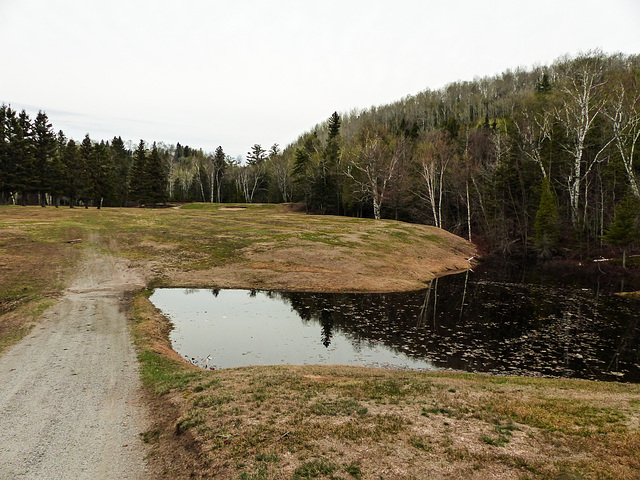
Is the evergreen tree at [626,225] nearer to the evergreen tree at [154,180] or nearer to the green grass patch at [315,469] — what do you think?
the green grass patch at [315,469]

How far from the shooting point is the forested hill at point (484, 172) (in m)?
50.4

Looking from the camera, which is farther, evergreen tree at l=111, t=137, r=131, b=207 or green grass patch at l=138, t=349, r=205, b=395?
evergreen tree at l=111, t=137, r=131, b=207

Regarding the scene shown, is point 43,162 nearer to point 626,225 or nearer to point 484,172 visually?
point 484,172

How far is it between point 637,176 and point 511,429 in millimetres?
52972

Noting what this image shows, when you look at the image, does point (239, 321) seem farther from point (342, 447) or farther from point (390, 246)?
point (390, 246)

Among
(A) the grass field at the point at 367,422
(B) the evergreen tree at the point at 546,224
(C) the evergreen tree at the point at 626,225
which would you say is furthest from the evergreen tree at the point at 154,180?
(C) the evergreen tree at the point at 626,225

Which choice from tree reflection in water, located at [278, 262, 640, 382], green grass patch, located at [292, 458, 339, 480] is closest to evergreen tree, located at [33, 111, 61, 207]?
tree reflection in water, located at [278, 262, 640, 382]

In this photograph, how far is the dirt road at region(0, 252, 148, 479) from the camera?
8406mm

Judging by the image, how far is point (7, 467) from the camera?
8.26 metres

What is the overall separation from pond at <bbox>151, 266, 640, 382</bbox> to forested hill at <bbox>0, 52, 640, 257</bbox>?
833 inches

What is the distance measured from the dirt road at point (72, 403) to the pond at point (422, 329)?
4059mm

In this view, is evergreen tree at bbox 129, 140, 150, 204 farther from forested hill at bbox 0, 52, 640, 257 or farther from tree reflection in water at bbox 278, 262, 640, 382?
tree reflection in water at bbox 278, 262, 640, 382

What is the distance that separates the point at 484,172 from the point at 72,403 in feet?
232

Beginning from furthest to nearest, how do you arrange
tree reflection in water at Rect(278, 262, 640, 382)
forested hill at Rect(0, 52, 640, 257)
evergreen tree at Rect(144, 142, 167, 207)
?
evergreen tree at Rect(144, 142, 167, 207), forested hill at Rect(0, 52, 640, 257), tree reflection in water at Rect(278, 262, 640, 382)
